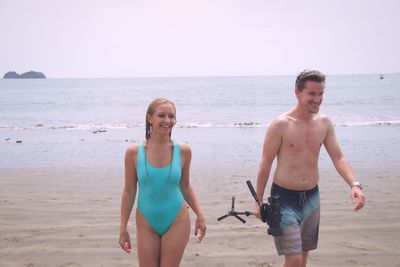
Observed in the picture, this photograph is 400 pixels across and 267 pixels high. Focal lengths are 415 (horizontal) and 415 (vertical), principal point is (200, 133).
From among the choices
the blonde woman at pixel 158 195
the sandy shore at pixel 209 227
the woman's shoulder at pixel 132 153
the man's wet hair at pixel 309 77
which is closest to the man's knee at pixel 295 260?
the blonde woman at pixel 158 195

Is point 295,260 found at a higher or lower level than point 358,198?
lower

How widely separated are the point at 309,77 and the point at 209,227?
3.63 m

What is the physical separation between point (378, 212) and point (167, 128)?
5245mm

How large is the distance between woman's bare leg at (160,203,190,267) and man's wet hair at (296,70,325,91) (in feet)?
5.00

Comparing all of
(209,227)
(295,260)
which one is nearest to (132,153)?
(295,260)

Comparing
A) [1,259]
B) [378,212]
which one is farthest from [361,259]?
[1,259]

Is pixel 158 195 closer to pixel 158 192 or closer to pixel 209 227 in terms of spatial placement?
pixel 158 192

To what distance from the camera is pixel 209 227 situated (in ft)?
21.7

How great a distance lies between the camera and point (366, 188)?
9.06m

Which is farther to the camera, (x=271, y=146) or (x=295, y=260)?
(x=271, y=146)

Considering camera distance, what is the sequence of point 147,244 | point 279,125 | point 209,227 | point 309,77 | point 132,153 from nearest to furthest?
1. point 147,244
2. point 132,153
3. point 309,77
4. point 279,125
5. point 209,227

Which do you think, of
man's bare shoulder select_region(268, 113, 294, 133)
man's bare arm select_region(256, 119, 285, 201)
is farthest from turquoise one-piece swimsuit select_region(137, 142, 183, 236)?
man's bare shoulder select_region(268, 113, 294, 133)

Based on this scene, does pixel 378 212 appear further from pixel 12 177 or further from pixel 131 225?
pixel 12 177

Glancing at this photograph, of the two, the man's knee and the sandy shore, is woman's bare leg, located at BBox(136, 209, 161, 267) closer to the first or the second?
the man's knee
